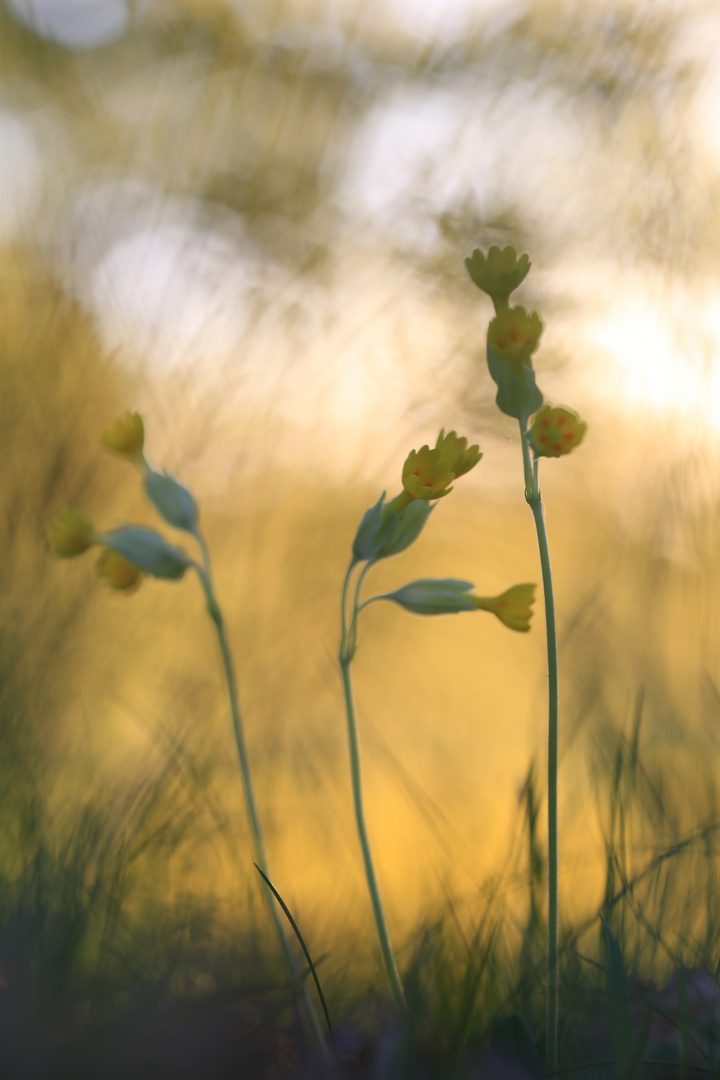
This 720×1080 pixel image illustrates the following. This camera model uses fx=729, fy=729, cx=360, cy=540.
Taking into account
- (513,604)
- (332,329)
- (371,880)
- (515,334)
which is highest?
(332,329)

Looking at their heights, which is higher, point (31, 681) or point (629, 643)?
point (629, 643)

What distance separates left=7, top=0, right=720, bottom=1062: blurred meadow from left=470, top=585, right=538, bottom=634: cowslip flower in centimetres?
77

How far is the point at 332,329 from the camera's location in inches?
62.6

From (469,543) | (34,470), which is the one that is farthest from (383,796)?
(34,470)

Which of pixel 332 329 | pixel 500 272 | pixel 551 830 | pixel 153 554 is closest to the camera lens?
pixel 551 830

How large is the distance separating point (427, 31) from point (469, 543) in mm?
1129

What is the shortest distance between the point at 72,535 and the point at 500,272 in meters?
0.57

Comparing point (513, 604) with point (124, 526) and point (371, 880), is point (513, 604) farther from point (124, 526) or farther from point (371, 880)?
point (124, 526)

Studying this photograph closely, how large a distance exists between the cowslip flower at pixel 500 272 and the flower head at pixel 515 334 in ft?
0.08

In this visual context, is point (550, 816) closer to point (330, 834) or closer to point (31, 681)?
point (330, 834)

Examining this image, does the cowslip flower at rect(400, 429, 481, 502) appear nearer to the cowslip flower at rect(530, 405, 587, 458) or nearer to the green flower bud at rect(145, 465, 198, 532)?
the cowslip flower at rect(530, 405, 587, 458)

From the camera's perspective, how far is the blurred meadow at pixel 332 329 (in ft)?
4.81

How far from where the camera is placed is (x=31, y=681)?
1364mm

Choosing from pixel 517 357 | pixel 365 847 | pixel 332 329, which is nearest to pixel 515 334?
pixel 517 357
